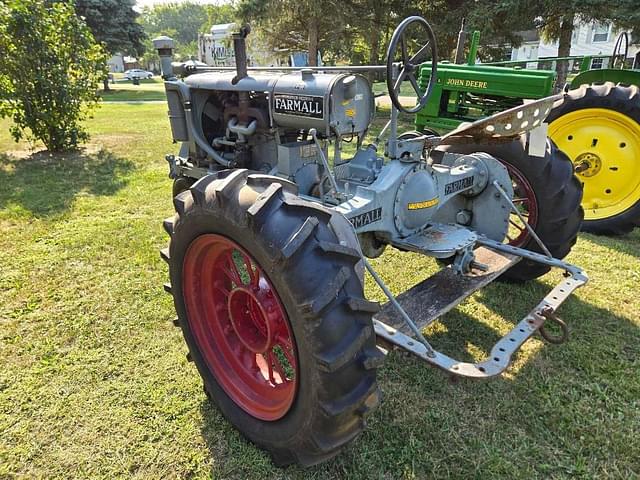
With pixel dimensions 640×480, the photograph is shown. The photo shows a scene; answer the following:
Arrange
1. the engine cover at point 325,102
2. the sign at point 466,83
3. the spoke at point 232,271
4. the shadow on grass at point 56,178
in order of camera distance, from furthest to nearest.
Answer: the sign at point 466,83 → the shadow on grass at point 56,178 → the engine cover at point 325,102 → the spoke at point 232,271

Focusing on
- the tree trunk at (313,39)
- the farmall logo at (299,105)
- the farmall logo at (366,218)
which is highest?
the tree trunk at (313,39)

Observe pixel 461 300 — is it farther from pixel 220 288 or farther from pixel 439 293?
pixel 220 288

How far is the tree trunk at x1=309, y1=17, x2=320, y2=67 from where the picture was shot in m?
15.1

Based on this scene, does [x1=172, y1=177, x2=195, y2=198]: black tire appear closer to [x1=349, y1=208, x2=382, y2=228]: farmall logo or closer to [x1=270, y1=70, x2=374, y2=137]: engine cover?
[x1=270, y1=70, x2=374, y2=137]: engine cover

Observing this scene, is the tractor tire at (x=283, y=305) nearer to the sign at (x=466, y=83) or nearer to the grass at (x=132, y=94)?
the sign at (x=466, y=83)

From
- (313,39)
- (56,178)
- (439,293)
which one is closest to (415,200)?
(439,293)

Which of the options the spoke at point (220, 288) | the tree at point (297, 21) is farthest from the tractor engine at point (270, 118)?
the tree at point (297, 21)

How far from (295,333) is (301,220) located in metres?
0.44

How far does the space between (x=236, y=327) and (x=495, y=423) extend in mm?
1425

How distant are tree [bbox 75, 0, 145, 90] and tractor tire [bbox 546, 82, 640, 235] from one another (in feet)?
79.7

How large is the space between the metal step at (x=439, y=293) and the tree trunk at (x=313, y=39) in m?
14.1

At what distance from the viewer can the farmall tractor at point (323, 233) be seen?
5.71ft

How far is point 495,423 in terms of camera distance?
2.35 meters

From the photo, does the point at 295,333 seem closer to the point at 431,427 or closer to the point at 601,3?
the point at 431,427
